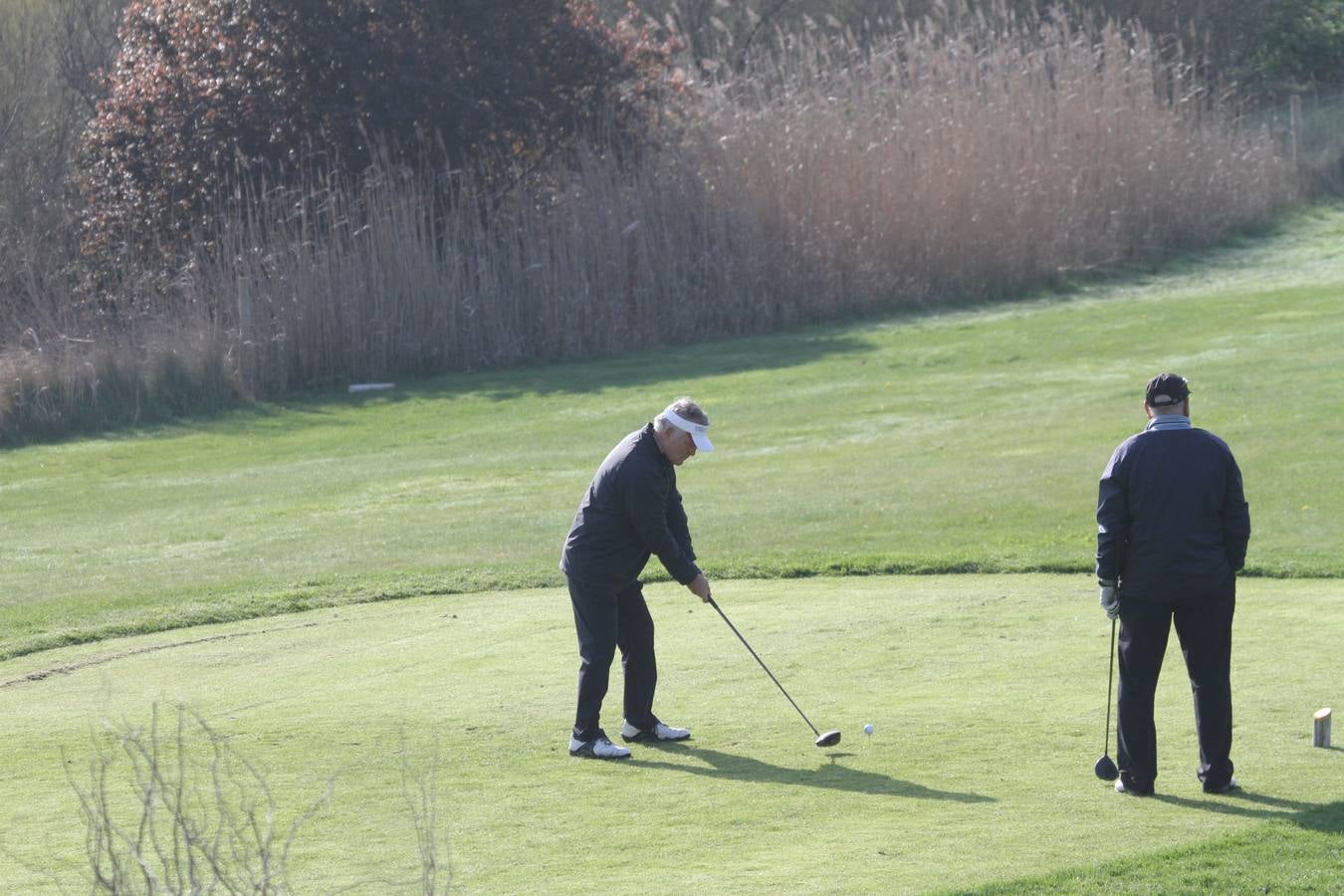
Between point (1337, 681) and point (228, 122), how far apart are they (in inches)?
979

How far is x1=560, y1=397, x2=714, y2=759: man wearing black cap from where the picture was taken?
900 cm

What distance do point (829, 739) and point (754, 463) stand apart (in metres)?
13.3

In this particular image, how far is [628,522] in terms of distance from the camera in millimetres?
9242

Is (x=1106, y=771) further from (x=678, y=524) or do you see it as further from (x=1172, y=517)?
(x=678, y=524)

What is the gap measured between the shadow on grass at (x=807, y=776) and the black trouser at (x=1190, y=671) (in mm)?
686

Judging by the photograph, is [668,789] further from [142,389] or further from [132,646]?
[142,389]

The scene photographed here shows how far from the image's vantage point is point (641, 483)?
907cm

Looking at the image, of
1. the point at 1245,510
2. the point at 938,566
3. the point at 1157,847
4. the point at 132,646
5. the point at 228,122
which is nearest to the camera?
the point at 1157,847

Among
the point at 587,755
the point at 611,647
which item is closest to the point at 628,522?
the point at 611,647

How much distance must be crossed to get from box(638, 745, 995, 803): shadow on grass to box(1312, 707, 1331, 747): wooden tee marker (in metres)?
1.62

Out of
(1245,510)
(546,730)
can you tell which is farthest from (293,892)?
(1245,510)

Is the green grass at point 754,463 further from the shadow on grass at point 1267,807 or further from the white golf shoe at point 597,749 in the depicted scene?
the shadow on grass at point 1267,807

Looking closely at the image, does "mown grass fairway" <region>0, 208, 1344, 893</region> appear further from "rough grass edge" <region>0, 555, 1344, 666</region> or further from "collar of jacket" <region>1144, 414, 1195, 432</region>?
"collar of jacket" <region>1144, 414, 1195, 432</region>

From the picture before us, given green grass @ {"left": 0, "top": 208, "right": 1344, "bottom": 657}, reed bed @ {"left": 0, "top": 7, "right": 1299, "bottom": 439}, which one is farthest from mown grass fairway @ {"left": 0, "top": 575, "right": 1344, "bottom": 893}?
reed bed @ {"left": 0, "top": 7, "right": 1299, "bottom": 439}
